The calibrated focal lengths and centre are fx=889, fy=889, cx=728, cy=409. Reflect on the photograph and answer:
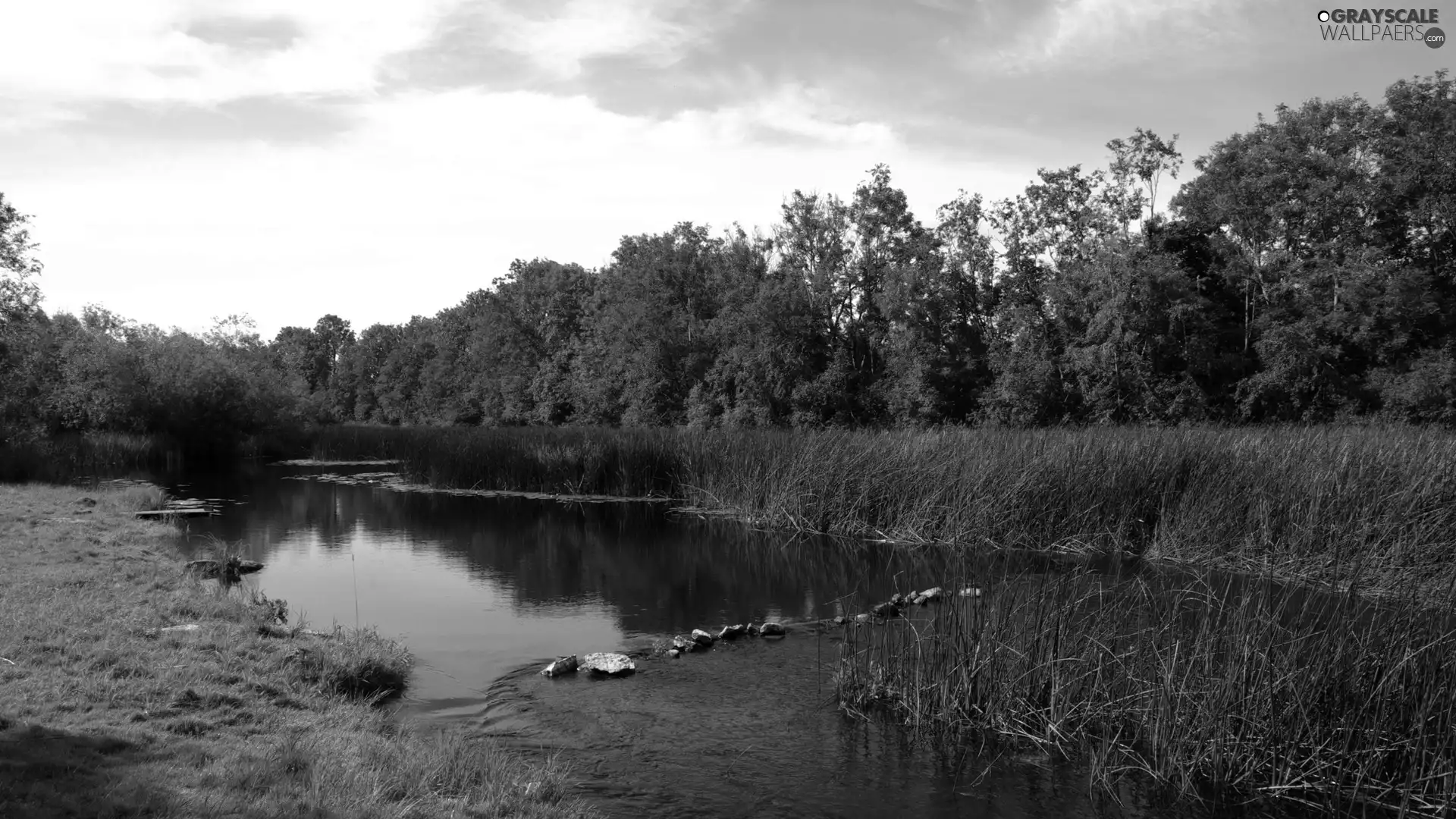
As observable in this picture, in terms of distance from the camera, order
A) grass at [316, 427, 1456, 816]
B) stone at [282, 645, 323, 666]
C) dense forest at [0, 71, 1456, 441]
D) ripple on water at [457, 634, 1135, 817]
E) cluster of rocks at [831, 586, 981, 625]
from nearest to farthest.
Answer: grass at [316, 427, 1456, 816]
ripple on water at [457, 634, 1135, 817]
stone at [282, 645, 323, 666]
cluster of rocks at [831, 586, 981, 625]
dense forest at [0, 71, 1456, 441]

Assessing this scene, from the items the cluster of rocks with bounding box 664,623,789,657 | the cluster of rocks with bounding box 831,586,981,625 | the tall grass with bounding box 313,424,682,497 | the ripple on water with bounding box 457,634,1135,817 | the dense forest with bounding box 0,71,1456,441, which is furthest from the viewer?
the dense forest with bounding box 0,71,1456,441

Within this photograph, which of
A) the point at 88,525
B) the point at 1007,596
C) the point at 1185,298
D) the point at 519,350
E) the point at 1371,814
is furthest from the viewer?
the point at 519,350

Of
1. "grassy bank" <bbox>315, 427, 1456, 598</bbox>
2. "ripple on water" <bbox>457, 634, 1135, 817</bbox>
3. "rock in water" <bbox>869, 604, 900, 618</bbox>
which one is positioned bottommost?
"ripple on water" <bbox>457, 634, 1135, 817</bbox>

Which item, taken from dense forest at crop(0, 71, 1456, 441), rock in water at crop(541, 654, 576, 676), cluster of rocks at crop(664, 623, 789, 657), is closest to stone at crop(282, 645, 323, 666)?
rock in water at crop(541, 654, 576, 676)

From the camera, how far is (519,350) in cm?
6425

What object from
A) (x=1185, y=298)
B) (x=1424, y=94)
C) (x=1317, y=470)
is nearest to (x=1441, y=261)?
(x=1424, y=94)

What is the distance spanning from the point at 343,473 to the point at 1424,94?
44.1m

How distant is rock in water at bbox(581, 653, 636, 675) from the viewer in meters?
8.87

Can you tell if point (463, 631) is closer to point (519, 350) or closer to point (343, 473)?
point (343, 473)

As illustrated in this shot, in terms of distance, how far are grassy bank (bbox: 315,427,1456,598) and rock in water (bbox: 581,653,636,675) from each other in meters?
6.26

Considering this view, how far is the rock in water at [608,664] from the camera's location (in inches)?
349

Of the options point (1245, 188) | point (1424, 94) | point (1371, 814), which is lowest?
point (1371, 814)

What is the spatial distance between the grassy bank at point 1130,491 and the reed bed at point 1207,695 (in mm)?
772

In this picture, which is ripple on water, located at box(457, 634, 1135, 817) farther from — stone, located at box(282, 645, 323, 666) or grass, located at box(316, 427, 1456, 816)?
stone, located at box(282, 645, 323, 666)
